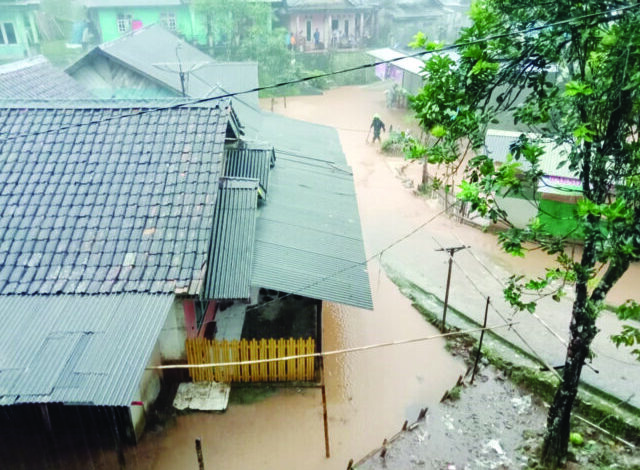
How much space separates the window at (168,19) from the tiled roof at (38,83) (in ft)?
60.4

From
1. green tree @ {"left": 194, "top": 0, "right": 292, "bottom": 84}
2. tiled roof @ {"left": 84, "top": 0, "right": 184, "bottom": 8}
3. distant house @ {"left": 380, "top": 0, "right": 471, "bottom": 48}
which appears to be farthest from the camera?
A: distant house @ {"left": 380, "top": 0, "right": 471, "bottom": 48}

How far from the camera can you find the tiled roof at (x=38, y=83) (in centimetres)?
1570

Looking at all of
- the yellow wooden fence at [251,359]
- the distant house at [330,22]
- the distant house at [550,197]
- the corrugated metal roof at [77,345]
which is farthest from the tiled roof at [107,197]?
the distant house at [330,22]

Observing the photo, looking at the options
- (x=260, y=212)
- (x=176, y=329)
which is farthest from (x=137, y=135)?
(x=176, y=329)

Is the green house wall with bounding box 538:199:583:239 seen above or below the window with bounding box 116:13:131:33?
below

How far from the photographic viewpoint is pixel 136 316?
6.93 metres

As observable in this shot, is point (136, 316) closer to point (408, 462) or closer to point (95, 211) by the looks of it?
point (95, 211)

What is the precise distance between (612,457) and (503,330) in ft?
12.5

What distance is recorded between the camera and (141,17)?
35.0 metres

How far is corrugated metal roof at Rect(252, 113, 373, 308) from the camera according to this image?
28.4ft

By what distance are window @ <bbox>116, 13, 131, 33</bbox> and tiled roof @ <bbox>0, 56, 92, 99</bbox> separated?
1791cm

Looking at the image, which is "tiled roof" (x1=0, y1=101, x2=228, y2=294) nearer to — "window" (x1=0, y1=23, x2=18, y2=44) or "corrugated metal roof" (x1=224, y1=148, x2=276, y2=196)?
"corrugated metal roof" (x1=224, y1=148, x2=276, y2=196)

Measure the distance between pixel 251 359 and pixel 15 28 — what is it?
34188 mm

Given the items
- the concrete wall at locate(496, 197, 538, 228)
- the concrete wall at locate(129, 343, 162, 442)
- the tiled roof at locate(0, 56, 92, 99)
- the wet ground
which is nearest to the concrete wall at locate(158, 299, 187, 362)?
the concrete wall at locate(129, 343, 162, 442)
